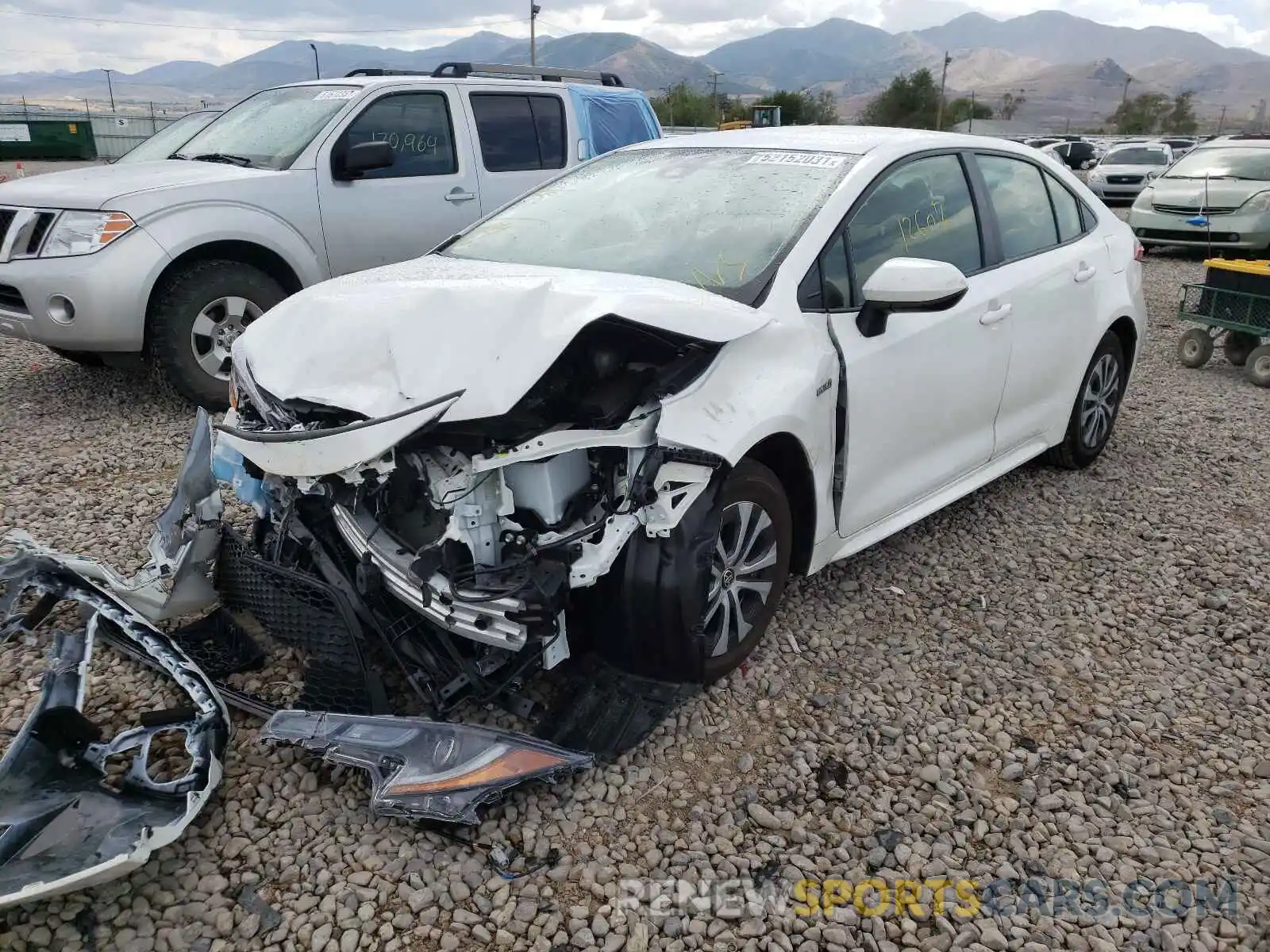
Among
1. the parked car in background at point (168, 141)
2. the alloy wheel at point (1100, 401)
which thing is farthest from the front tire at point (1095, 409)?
the parked car in background at point (168, 141)

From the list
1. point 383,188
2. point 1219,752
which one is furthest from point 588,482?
point 383,188

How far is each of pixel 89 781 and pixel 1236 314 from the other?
7721 millimetres

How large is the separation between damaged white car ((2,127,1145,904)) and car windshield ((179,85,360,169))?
10.2 ft

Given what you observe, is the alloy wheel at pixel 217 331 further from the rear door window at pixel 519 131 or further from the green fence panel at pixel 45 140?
the green fence panel at pixel 45 140

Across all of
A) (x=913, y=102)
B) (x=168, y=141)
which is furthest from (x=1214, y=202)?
(x=913, y=102)

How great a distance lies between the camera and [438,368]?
253 cm

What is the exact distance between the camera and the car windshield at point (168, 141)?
6.65 meters

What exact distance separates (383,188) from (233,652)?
4.05m

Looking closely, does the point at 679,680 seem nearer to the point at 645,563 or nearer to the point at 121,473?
the point at 645,563

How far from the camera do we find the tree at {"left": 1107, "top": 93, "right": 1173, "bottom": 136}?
6706 cm

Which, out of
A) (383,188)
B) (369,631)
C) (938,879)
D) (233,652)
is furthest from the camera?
(383,188)

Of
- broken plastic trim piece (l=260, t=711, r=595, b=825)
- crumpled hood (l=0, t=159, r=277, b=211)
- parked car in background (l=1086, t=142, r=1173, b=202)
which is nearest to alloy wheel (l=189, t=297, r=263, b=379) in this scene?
crumpled hood (l=0, t=159, r=277, b=211)

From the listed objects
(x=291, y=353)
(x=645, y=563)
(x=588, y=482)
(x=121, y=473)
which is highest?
(x=291, y=353)

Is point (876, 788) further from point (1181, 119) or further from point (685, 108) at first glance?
point (1181, 119)
